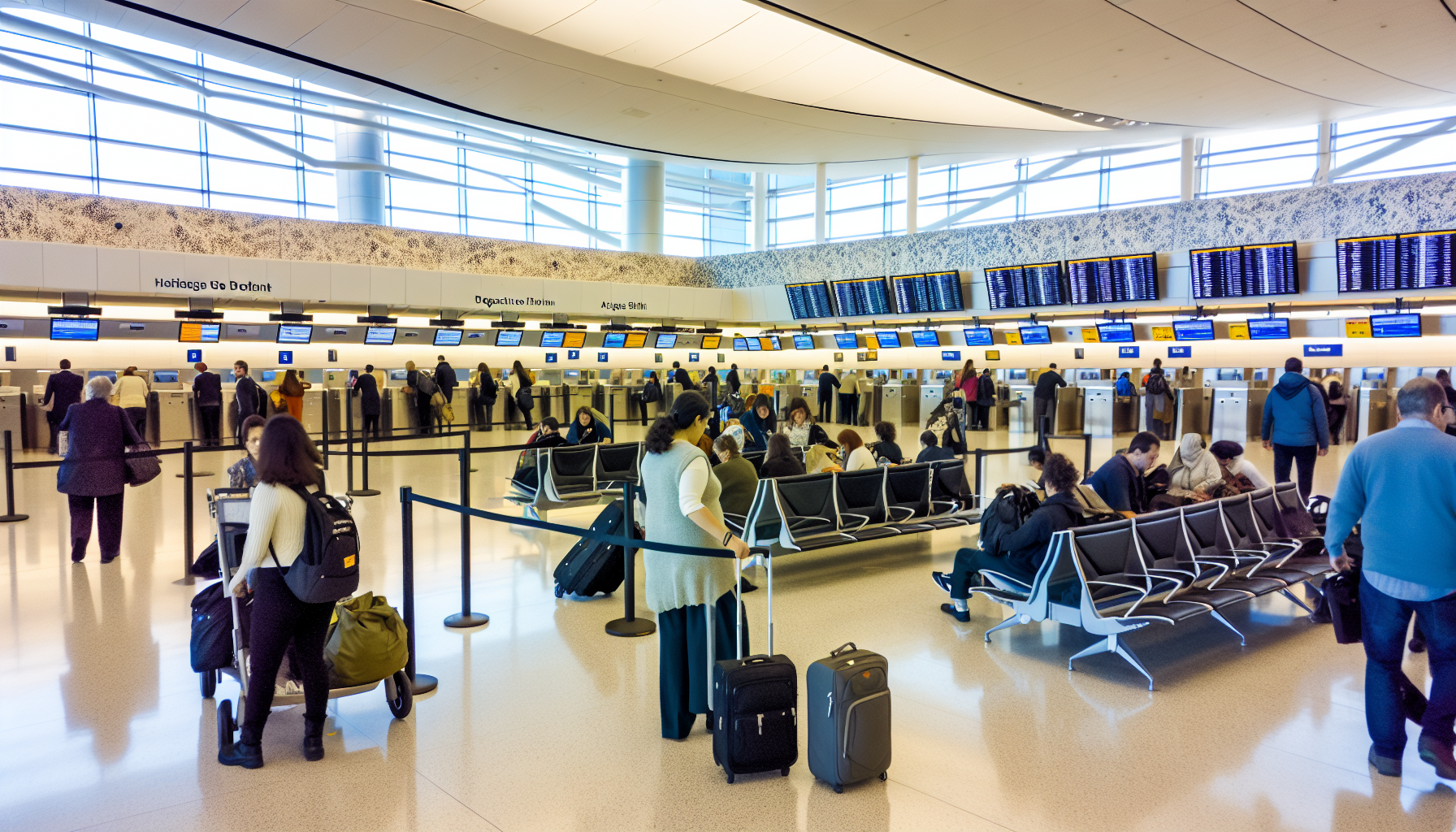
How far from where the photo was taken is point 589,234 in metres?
31.9

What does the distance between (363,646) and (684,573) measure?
1.36 metres

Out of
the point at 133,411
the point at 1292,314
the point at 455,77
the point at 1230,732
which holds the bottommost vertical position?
the point at 1230,732

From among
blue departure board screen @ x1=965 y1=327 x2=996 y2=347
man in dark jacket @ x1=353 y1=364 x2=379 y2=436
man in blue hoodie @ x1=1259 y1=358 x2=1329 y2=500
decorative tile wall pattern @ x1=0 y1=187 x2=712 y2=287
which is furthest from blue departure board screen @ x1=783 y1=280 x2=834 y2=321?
man in blue hoodie @ x1=1259 y1=358 x2=1329 y2=500

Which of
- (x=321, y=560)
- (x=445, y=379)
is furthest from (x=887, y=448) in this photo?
(x=445, y=379)

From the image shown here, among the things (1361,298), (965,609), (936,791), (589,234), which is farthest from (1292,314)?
(589,234)

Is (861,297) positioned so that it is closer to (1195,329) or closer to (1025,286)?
(1025,286)

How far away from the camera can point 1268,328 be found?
15.7 m

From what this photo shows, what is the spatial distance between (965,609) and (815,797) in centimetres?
253

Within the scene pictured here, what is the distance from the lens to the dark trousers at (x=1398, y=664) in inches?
128

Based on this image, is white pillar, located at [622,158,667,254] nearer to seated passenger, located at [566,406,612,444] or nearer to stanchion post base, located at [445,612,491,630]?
seated passenger, located at [566,406,612,444]

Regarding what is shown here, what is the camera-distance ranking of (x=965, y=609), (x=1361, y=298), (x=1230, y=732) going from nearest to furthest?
1. (x=1230, y=732)
2. (x=965, y=609)
3. (x=1361, y=298)

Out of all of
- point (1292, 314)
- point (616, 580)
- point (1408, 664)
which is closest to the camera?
point (1408, 664)

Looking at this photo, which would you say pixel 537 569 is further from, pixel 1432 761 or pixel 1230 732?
pixel 1432 761

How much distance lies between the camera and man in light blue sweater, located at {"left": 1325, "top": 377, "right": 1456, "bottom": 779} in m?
3.21
